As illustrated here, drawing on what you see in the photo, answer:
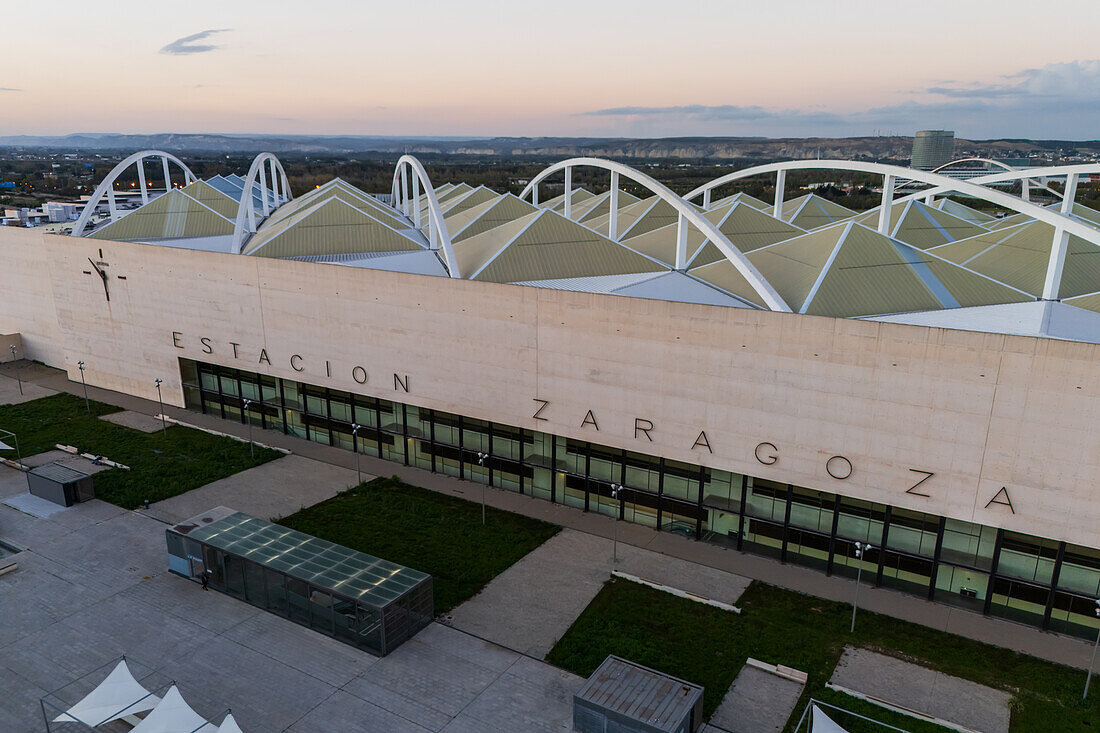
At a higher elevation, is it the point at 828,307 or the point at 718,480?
the point at 828,307

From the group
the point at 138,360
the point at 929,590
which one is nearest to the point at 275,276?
the point at 138,360

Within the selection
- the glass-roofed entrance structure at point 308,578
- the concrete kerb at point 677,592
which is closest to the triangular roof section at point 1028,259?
the concrete kerb at point 677,592

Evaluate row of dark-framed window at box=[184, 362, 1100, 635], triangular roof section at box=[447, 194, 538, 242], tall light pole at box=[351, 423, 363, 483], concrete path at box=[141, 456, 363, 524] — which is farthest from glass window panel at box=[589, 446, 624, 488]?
A: triangular roof section at box=[447, 194, 538, 242]

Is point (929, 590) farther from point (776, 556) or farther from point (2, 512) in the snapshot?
point (2, 512)

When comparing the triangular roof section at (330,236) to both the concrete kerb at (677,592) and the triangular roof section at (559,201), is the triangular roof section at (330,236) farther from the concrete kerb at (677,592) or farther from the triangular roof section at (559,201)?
the concrete kerb at (677,592)

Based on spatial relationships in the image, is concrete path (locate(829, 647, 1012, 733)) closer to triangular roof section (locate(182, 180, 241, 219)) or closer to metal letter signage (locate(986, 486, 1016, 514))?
metal letter signage (locate(986, 486, 1016, 514))

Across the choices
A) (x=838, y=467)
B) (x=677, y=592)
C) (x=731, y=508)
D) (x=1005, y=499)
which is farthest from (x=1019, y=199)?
(x=677, y=592)

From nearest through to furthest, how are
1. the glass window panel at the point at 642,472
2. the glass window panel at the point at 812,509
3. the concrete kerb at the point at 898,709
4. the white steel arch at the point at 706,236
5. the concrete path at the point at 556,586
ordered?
the concrete kerb at the point at 898,709, the concrete path at the point at 556,586, the glass window panel at the point at 812,509, the white steel arch at the point at 706,236, the glass window panel at the point at 642,472
